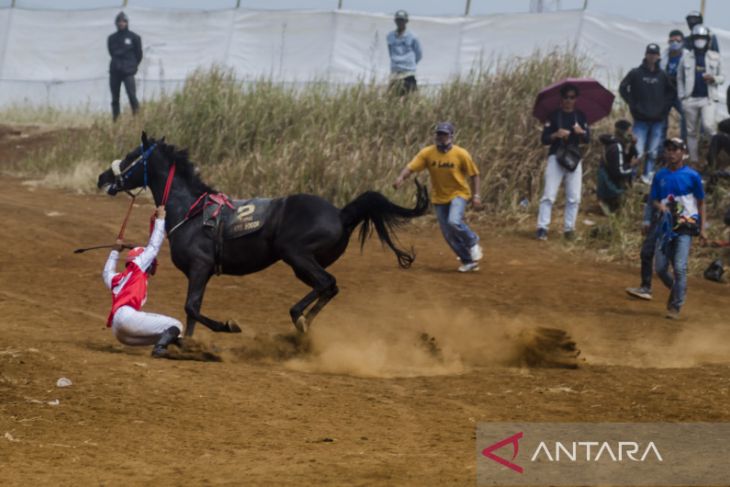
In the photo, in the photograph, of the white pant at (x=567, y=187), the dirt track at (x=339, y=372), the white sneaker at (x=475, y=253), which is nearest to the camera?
the dirt track at (x=339, y=372)

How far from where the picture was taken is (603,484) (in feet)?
23.2

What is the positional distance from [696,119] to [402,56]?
19.0ft

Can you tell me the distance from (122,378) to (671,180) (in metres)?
7.17

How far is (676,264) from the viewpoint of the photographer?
14289 millimetres

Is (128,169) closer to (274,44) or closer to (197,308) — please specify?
(197,308)

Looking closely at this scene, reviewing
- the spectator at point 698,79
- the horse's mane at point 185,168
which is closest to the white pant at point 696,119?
the spectator at point 698,79

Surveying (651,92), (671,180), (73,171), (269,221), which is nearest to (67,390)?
(269,221)

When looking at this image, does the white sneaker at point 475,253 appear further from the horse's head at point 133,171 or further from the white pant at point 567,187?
the horse's head at point 133,171

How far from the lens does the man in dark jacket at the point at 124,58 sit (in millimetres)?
25781

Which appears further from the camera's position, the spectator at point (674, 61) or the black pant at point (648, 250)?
the spectator at point (674, 61)

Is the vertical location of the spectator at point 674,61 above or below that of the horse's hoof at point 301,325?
above

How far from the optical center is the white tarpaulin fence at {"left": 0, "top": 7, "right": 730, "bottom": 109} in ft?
79.2

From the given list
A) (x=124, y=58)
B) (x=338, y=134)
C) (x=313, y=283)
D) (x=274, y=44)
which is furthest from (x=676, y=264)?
(x=124, y=58)

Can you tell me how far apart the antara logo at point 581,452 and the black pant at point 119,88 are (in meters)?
18.7
